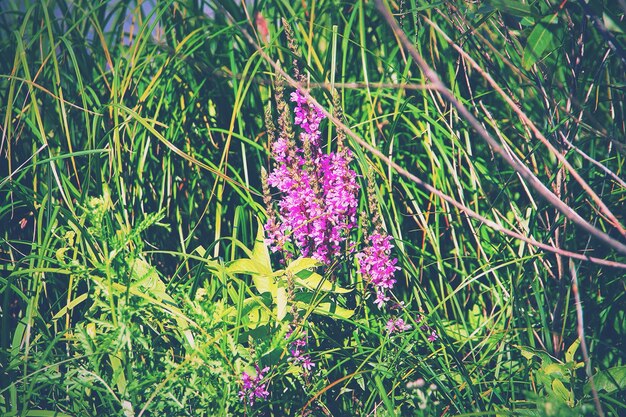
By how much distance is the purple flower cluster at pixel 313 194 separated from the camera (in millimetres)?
1597

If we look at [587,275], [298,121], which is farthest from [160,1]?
[587,275]

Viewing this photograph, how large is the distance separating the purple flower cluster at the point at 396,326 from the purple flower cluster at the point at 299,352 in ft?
0.80

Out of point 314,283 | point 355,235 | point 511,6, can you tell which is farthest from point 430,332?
point 511,6

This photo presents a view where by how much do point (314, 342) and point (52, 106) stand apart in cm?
148

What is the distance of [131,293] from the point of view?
1.37 meters

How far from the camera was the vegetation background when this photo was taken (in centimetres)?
133

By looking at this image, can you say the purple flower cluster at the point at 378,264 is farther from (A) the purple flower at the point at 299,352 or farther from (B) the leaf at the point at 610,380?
(B) the leaf at the point at 610,380

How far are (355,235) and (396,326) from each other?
1.77 feet

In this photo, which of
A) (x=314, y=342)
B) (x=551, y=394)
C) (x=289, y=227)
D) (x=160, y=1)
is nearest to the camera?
(x=551, y=394)

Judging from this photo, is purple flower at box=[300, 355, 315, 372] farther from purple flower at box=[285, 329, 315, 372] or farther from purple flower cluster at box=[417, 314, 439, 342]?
purple flower cluster at box=[417, 314, 439, 342]

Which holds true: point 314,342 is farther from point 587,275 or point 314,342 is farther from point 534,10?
point 534,10

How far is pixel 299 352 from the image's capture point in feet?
4.97

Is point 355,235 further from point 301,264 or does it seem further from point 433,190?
point 433,190

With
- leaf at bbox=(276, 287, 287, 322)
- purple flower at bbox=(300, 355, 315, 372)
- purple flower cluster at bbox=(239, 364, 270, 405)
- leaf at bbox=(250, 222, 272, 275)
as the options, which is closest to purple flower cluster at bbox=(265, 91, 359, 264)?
leaf at bbox=(250, 222, 272, 275)
